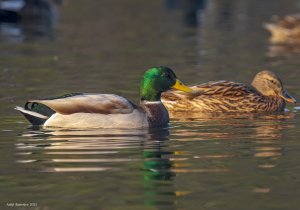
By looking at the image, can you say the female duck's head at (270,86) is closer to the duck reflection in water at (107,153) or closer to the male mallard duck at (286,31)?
the duck reflection in water at (107,153)

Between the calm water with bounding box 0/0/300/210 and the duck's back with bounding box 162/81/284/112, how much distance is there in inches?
18.5

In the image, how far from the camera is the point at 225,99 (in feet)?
53.3

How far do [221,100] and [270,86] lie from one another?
3.18 feet

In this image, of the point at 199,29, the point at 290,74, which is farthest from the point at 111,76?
→ the point at 199,29

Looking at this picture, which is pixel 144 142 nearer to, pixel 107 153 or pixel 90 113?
pixel 107 153

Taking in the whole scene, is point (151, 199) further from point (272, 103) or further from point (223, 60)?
point (223, 60)

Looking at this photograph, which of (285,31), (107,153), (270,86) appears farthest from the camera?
(285,31)

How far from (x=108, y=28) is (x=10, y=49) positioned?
720 centimetres

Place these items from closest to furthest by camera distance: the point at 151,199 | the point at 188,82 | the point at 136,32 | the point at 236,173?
the point at 151,199 → the point at 236,173 → the point at 188,82 → the point at 136,32

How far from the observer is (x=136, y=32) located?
30.7 meters

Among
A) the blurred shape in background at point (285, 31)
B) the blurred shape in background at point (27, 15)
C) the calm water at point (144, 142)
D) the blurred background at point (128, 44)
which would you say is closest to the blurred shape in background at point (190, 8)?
the blurred background at point (128, 44)

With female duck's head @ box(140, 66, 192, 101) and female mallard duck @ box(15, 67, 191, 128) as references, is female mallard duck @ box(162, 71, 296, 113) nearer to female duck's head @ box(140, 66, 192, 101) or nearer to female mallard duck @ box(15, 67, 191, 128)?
female duck's head @ box(140, 66, 192, 101)

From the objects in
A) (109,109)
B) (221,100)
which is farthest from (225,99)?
(109,109)

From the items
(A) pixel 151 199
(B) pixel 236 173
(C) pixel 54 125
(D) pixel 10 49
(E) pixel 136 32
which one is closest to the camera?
(A) pixel 151 199
